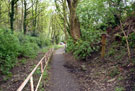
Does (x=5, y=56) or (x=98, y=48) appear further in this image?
(x=98, y=48)

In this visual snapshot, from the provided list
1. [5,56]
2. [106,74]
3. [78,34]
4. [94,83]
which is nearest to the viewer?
[94,83]

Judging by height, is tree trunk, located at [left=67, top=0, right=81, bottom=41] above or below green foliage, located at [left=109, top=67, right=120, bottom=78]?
above

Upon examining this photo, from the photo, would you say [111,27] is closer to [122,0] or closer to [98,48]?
[98,48]

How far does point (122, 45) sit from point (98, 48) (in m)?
1.87

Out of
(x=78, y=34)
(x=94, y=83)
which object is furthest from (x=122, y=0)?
(x=78, y=34)

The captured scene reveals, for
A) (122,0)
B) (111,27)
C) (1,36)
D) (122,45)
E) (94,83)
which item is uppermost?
(122,0)

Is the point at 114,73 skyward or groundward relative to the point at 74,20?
groundward

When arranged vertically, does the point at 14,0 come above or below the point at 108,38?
above

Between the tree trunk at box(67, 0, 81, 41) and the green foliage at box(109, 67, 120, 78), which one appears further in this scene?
the tree trunk at box(67, 0, 81, 41)

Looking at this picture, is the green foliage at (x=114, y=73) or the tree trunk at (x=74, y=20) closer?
the green foliage at (x=114, y=73)

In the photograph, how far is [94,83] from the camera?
5.26m

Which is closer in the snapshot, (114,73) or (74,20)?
(114,73)

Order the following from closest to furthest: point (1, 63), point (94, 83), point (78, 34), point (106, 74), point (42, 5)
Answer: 1. point (94, 83)
2. point (106, 74)
3. point (1, 63)
4. point (78, 34)
5. point (42, 5)

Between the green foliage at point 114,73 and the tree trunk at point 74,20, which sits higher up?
the tree trunk at point 74,20
